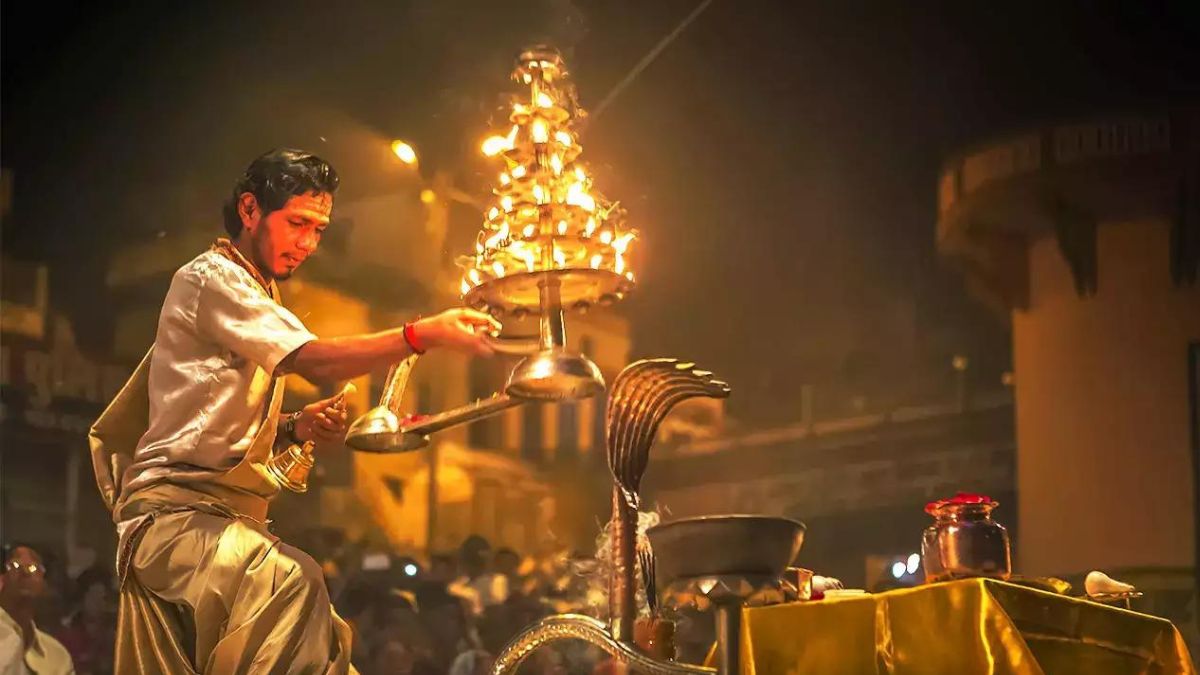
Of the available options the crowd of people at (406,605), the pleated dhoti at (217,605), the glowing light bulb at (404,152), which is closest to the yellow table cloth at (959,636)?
the pleated dhoti at (217,605)

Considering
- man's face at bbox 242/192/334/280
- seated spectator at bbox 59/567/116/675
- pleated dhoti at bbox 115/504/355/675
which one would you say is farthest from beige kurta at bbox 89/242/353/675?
seated spectator at bbox 59/567/116/675

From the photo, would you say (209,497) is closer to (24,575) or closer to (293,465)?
(293,465)

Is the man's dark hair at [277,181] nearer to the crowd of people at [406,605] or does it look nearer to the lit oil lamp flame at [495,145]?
the lit oil lamp flame at [495,145]

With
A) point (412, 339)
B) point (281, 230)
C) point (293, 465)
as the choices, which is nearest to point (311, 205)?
point (281, 230)

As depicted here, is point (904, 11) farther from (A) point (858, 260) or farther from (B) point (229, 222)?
(B) point (229, 222)

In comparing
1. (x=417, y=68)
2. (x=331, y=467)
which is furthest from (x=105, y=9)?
(x=331, y=467)

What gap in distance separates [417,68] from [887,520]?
2.30 m

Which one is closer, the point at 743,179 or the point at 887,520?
the point at 887,520

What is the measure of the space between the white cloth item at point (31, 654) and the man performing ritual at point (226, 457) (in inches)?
74.3

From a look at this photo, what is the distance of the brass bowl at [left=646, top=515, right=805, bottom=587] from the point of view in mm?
2416

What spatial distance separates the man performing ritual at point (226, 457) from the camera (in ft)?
8.03

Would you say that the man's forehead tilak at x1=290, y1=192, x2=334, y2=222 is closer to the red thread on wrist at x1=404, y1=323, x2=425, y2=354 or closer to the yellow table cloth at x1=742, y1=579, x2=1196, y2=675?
the red thread on wrist at x1=404, y1=323, x2=425, y2=354

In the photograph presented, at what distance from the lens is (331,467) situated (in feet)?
14.7

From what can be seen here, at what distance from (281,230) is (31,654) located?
2.26 metres
